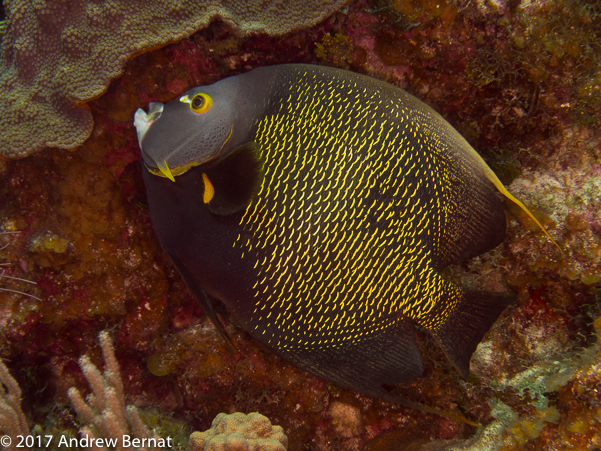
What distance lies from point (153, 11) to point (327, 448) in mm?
3306

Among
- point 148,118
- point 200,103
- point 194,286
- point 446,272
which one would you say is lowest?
point 194,286

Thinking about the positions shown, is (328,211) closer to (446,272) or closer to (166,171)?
(166,171)

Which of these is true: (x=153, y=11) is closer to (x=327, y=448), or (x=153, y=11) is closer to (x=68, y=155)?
(x=68, y=155)

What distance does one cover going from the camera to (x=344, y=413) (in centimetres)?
258

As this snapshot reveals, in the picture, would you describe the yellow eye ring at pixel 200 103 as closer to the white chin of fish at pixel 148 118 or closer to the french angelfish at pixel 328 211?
the french angelfish at pixel 328 211

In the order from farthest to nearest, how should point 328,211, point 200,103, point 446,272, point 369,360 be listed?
point 446,272
point 369,360
point 200,103
point 328,211

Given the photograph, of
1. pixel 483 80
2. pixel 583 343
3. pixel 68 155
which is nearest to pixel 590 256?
pixel 583 343

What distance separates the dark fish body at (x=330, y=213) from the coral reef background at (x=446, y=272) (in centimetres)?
48

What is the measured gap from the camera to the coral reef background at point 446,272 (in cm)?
198

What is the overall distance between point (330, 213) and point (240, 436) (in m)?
1.47

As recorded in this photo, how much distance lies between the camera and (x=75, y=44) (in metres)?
1.83

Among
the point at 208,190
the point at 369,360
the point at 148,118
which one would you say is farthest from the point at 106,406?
the point at 148,118

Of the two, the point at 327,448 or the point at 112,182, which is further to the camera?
the point at 327,448

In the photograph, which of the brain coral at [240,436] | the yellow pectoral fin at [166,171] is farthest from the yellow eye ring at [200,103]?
the brain coral at [240,436]
